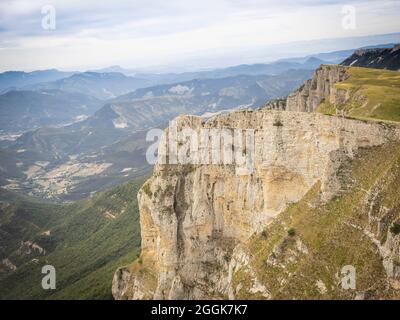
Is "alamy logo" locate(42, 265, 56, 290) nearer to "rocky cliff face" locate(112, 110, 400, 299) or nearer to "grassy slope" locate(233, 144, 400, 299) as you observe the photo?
"rocky cliff face" locate(112, 110, 400, 299)

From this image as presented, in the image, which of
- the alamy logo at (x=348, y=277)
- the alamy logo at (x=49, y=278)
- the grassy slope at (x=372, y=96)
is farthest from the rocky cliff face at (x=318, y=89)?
the alamy logo at (x=49, y=278)

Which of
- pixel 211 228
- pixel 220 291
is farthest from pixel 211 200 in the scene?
pixel 220 291

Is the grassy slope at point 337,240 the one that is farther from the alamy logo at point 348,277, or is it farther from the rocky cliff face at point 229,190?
the rocky cliff face at point 229,190

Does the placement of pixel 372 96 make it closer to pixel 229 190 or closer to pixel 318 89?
pixel 229 190

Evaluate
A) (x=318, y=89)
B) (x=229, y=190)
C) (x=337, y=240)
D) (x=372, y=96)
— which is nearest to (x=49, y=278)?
(x=318, y=89)

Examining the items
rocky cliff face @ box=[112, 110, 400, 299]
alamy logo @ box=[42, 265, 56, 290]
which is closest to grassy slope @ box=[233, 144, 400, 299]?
rocky cliff face @ box=[112, 110, 400, 299]

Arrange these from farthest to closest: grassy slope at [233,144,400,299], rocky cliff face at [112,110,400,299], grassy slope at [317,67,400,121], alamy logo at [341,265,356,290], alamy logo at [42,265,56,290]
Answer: alamy logo at [42,265,56,290] < grassy slope at [317,67,400,121] < rocky cliff face at [112,110,400,299] < grassy slope at [233,144,400,299] < alamy logo at [341,265,356,290]
